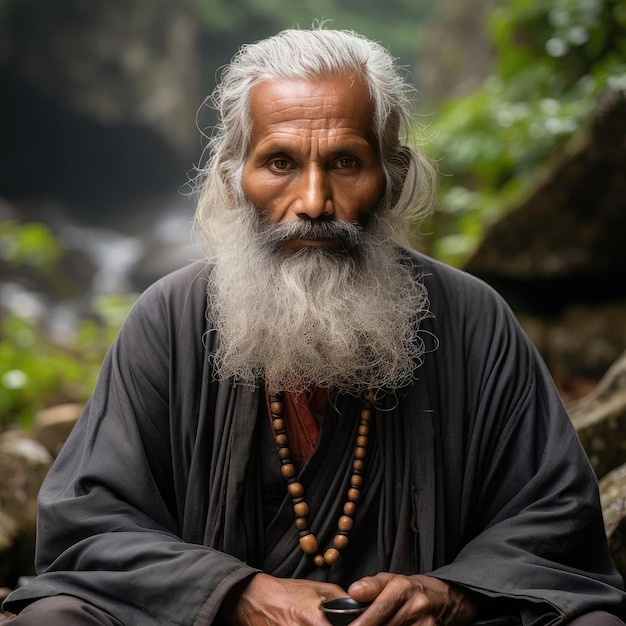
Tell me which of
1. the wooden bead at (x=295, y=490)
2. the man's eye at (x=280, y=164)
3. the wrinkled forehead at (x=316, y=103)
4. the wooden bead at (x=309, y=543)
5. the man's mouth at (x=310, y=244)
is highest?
the wrinkled forehead at (x=316, y=103)

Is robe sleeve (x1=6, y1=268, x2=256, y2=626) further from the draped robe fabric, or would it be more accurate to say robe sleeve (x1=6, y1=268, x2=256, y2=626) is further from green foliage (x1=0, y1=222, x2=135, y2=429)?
green foliage (x1=0, y1=222, x2=135, y2=429)

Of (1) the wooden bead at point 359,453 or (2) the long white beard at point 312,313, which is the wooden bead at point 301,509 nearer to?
(1) the wooden bead at point 359,453

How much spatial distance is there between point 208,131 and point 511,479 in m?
15.1

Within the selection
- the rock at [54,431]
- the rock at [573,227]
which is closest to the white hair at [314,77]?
the rock at [573,227]

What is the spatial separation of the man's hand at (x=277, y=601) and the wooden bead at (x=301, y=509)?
0.78ft

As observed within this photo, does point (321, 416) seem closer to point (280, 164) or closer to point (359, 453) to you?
point (359, 453)

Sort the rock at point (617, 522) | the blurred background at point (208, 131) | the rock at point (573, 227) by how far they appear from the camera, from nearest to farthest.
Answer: the rock at point (617, 522)
the rock at point (573, 227)
the blurred background at point (208, 131)

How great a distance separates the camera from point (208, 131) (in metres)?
17.2

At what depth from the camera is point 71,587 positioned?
2641 mm

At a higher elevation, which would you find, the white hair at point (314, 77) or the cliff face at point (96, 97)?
the cliff face at point (96, 97)

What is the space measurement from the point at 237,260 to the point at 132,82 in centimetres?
1877

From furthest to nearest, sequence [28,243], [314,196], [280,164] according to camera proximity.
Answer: [28,243] → [280,164] → [314,196]

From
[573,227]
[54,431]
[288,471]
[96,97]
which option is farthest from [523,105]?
[96,97]

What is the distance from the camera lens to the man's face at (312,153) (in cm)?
285
